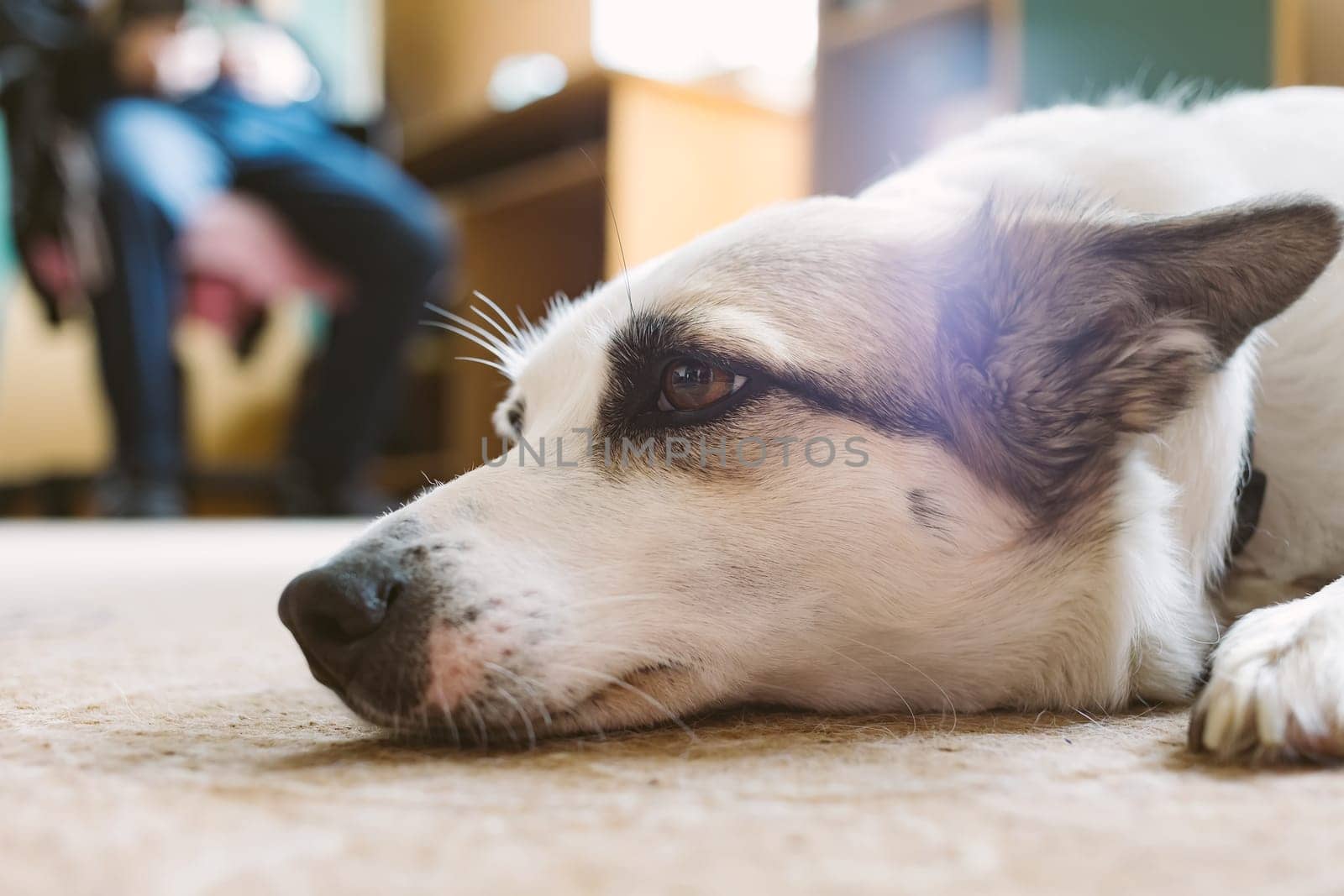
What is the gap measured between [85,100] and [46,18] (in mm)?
573

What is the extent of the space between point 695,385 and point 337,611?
1.32ft

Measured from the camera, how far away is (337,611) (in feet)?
2.99

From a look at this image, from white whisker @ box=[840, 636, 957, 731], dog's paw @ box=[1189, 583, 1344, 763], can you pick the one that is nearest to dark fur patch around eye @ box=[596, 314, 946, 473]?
white whisker @ box=[840, 636, 957, 731]

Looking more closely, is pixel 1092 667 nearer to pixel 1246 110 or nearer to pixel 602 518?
pixel 602 518

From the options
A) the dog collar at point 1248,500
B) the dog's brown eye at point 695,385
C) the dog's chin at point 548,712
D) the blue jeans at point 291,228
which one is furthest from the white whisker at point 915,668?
the blue jeans at point 291,228

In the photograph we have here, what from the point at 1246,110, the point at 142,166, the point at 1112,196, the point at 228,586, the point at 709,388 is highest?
the point at 142,166

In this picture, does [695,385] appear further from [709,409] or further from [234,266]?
[234,266]

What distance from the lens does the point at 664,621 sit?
1004 mm

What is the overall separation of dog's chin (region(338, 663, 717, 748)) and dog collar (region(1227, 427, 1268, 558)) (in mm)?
614

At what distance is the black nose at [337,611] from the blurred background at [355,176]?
2833 millimetres

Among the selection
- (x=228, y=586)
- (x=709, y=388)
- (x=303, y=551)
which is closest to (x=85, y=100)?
(x=303, y=551)

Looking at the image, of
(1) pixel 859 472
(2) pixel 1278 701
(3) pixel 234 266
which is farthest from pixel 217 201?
(2) pixel 1278 701

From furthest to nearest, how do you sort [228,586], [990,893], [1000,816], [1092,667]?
[228,586]
[1092,667]
[1000,816]
[990,893]

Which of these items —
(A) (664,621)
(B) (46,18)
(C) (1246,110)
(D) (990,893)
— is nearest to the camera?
(D) (990,893)
